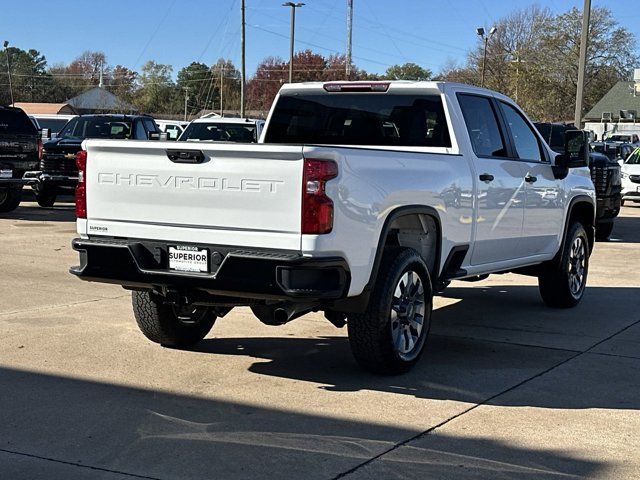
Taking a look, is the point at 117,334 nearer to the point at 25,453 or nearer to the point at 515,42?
the point at 25,453

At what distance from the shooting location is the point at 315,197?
5.82 meters

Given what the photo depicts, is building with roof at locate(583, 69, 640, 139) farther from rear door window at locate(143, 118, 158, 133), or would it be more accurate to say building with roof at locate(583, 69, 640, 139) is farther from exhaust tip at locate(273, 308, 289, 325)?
exhaust tip at locate(273, 308, 289, 325)

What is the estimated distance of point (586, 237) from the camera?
1025cm

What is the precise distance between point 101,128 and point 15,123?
2489mm

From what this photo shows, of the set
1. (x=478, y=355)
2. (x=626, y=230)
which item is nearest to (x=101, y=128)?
(x=626, y=230)

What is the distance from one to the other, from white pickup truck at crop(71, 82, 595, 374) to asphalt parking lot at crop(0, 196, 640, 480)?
506 mm

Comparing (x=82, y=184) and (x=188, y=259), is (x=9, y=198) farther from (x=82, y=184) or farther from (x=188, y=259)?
(x=188, y=259)

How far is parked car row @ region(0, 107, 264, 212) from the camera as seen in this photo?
60.8 ft

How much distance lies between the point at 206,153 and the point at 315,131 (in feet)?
7.86

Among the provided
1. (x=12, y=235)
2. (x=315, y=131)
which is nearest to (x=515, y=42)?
(x=12, y=235)

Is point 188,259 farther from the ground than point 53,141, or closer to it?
closer to it

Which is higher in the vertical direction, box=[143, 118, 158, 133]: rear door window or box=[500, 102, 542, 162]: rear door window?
box=[500, 102, 542, 162]: rear door window

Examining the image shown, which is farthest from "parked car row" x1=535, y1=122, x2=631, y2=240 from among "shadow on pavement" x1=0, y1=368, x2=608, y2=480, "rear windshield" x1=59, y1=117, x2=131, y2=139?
"shadow on pavement" x1=0, y1=368, x2=608, y2=480

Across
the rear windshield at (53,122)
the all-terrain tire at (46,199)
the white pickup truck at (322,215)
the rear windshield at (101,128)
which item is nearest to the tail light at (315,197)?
the white pickup truck at (322,215)
